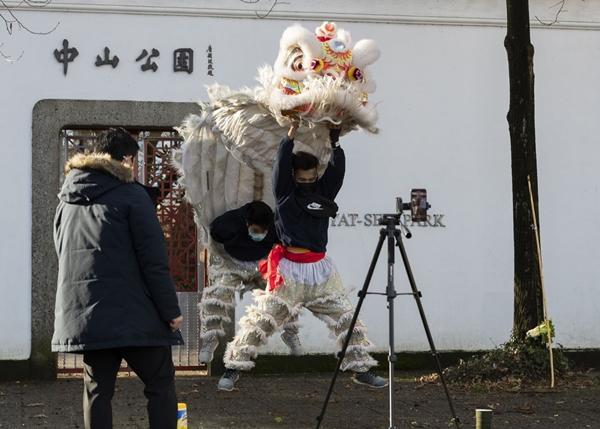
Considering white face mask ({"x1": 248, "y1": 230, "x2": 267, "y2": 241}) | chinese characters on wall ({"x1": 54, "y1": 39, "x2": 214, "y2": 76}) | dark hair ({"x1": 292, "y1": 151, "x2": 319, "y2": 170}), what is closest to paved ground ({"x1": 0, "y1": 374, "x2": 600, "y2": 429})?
white face mask ({"x1": 248, "y1": 230, "x2": 267, "y2": 241})

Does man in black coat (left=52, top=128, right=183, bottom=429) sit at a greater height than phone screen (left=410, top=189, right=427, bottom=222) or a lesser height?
lesser

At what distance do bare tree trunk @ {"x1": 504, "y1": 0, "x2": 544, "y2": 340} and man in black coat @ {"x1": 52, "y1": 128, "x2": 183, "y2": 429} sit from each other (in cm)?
475

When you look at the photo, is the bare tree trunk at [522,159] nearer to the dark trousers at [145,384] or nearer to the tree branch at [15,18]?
the tree branch at [15,18]

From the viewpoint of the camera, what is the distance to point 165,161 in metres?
11.2

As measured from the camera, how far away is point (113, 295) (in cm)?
606

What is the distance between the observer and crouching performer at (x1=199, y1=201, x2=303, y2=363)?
828 centimetres

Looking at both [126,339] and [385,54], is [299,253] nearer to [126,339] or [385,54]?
[126,339]

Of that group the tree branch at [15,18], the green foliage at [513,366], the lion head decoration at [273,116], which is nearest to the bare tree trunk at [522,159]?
the green foliage at [513,366]

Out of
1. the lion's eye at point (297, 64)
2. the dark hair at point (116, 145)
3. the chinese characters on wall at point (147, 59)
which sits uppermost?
the chinese characters on wall at point (147, 59)

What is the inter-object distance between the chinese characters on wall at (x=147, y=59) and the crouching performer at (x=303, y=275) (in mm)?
3285

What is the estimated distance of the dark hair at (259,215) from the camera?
8.22 metres

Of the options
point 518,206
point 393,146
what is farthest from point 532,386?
point 393,146

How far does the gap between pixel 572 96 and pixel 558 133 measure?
41 cm

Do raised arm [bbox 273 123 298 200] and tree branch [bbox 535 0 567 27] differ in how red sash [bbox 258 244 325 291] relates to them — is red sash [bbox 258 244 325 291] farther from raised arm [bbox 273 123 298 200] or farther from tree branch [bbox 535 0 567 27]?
tree branch [bbox 535 0 567 27]
